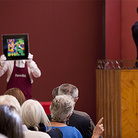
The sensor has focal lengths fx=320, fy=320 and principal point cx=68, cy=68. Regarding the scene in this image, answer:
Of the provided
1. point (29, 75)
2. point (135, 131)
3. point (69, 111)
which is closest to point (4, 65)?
point (29, 75)

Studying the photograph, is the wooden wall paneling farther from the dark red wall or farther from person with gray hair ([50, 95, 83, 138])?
the dark red wall

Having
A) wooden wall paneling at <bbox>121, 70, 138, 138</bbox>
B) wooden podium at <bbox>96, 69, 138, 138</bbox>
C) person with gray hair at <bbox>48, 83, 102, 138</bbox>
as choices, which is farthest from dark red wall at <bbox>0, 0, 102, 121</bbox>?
person with gray hair at <bbox>48, 83, 102, 138</bbox>

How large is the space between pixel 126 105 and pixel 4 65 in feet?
5.63

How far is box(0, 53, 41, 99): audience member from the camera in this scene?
4320mm

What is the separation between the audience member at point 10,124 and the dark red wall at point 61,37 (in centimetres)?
476

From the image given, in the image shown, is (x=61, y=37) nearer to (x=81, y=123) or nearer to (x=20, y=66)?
(x=20, y=66)

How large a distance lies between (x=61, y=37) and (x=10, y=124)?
193 inches

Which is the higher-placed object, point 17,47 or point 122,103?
point 17,47

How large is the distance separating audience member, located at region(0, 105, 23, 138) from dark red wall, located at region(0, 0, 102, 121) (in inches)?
187

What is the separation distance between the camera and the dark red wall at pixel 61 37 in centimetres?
588

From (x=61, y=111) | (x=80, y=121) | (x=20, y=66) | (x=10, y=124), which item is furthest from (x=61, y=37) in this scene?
(x=10, y=124)

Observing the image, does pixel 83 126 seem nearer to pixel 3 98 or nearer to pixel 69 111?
pixel 69 111

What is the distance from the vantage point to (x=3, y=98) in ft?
7.70

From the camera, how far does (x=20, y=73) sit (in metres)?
4.36
